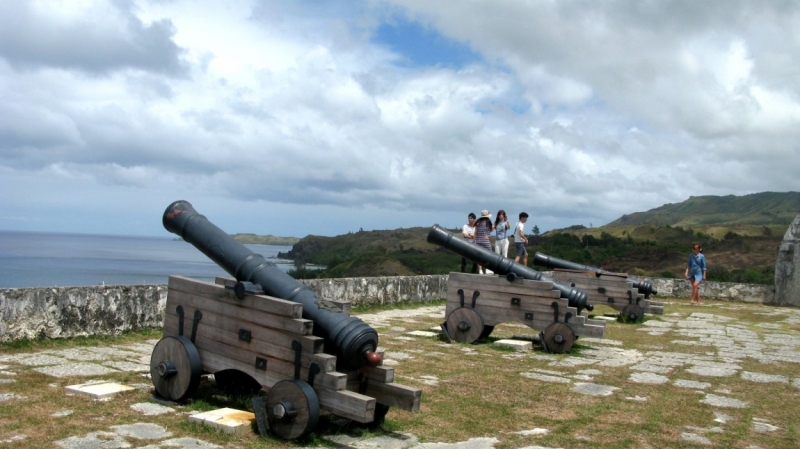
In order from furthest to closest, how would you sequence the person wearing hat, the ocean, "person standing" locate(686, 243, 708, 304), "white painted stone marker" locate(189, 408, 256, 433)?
"person standing" locate(686, 243, 708, 304)
the ocean
the person wearing hat
"white painted stone marker" locate(189, 408, 256, 433)

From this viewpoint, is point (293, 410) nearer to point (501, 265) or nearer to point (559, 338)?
point (559, 338)

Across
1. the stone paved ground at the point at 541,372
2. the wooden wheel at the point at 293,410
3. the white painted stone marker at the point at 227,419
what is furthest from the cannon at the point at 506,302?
the wooden wheel at the point at 293,410

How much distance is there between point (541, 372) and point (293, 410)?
144 inches

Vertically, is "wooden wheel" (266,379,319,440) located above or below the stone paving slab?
above

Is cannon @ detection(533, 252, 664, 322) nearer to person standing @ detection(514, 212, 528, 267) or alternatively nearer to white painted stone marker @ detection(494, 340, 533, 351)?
person standing @ detection(514, 212, 528, 267)

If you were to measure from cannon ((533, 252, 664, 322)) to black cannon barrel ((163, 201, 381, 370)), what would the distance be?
8479 millimetres

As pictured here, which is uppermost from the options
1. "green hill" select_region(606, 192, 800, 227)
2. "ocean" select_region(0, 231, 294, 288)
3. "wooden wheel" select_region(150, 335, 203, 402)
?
"green hill" select_region(606, 192, 800, 227)

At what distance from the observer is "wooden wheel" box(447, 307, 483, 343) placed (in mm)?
9266

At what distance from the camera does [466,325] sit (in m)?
9.28

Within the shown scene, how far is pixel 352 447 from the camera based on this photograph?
4332 mm

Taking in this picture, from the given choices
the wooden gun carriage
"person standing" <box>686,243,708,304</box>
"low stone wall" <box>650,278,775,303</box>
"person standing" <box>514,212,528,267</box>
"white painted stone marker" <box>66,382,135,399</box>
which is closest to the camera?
"white painted stone marker" <box>66,382,135,399</box>

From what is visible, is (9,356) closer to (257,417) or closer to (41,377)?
(41,377)

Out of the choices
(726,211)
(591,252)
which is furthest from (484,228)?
(726,211)

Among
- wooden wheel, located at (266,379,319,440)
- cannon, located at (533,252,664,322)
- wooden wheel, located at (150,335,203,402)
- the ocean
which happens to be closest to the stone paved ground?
wooden wheel, located at (150,335,203,402)
